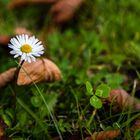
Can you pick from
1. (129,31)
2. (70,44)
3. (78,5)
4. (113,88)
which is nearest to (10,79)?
(113,88)

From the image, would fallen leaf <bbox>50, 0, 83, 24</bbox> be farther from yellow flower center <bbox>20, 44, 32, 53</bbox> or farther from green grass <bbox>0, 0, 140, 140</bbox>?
yellow flower center <bbox>20, 44, 32, 53</bbox>

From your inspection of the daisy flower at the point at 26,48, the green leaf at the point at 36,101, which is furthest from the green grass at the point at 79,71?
the daisy flower at the point at 26,48

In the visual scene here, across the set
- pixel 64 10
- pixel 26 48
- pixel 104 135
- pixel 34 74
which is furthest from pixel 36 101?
pixel 64 10

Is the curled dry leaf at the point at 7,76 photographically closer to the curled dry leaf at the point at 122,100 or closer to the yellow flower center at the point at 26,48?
the yellow flower center at the point at 26,48

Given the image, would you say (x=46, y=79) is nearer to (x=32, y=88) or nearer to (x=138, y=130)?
(x=32, y=88)

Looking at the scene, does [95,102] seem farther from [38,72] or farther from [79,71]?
[79,71]
